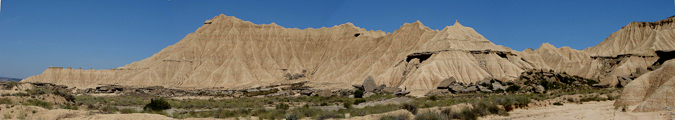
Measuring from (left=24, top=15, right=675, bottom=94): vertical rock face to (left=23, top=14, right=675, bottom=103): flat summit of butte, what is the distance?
8.6 inches

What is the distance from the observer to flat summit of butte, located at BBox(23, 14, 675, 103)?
6888 centimetres

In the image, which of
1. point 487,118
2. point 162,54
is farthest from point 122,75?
point 487,118

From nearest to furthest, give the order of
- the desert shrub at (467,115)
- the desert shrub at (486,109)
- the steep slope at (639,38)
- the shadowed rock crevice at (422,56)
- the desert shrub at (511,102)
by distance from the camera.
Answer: the desert shrub at (467,115)
the desert shrub at (486,109)
the desert shrub at (511,102)
the shadowed rock crevice at (422,56)
the steep slope at (639,38)

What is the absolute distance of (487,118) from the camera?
18078 millimetres

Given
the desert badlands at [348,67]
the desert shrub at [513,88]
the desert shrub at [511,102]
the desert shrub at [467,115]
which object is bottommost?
the desert shrub at [467,115]

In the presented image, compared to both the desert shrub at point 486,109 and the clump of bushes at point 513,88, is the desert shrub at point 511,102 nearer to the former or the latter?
the desert shrub at point 486,109

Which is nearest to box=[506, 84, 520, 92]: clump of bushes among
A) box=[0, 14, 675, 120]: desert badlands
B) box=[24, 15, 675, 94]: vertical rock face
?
box=[0, 14, 675, 120]: desert badlands

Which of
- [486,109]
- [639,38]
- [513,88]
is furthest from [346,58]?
[486,109]

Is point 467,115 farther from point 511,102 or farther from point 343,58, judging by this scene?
point 343,58

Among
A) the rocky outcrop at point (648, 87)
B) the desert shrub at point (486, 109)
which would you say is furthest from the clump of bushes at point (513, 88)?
the desert shrub at point (486, 109)

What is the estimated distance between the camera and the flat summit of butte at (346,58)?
226ft

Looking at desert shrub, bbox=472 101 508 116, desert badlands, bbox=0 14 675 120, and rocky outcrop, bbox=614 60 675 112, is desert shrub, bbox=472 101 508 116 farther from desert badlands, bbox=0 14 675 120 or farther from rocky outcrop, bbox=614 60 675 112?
desert badlands, bbox=0 14 675 120

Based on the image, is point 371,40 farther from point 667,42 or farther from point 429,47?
point 667,42

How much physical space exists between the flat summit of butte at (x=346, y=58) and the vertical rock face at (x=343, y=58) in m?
0.22
